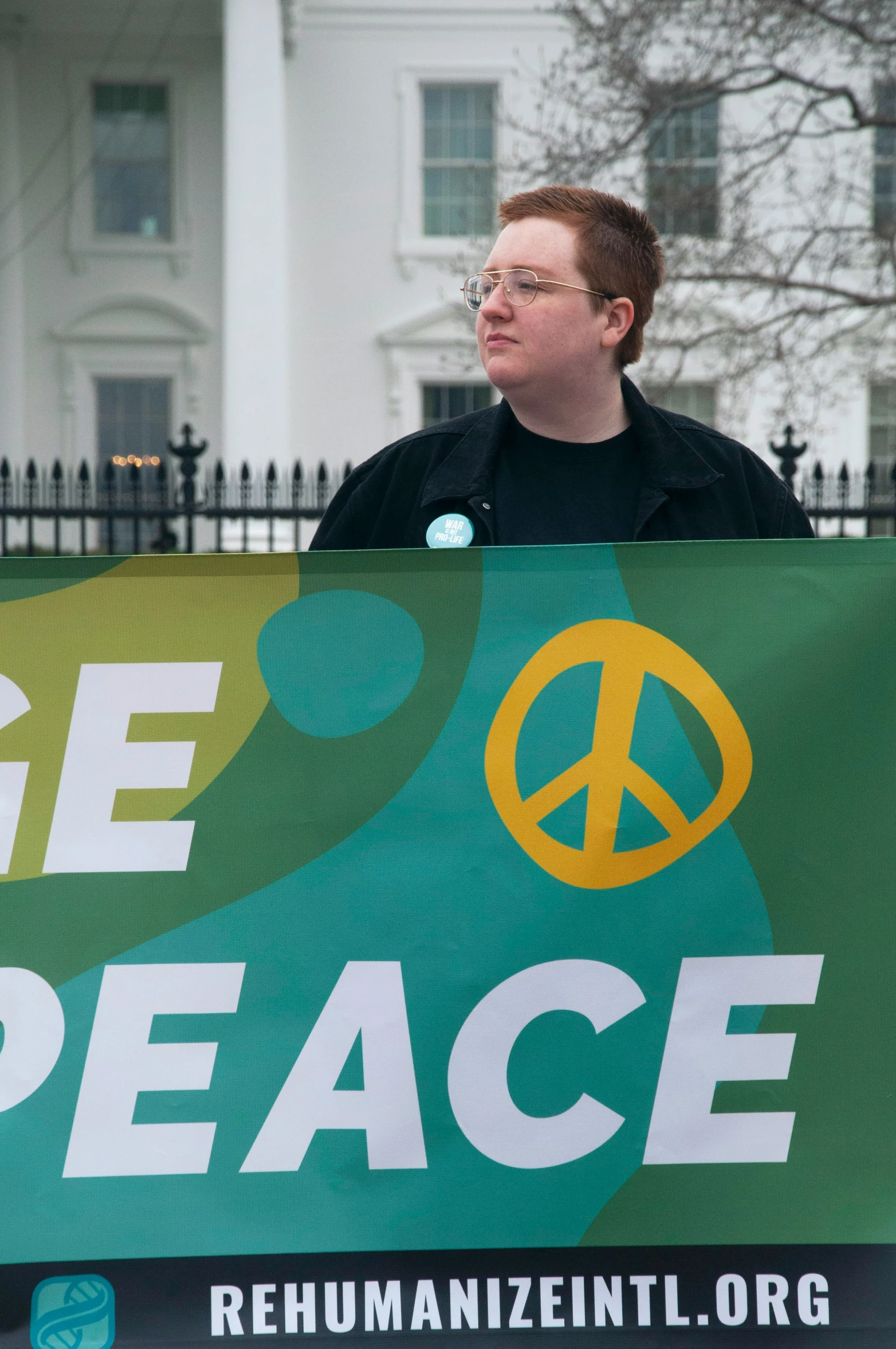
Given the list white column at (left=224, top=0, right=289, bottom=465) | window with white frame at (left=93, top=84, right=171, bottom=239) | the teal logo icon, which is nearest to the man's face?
the teal logo icon

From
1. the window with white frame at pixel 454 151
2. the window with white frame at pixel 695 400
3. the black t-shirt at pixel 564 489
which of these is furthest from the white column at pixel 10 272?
the black t-shirt at pixel 564 489

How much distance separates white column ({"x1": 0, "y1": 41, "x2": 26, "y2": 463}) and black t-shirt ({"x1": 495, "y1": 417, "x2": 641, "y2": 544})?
1643cm

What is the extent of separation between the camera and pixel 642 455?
8.16 feet

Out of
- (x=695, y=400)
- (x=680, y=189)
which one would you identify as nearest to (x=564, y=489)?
(x=680, y=189)

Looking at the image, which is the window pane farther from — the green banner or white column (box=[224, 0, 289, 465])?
the green banner

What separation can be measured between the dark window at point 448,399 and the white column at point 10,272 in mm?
5500

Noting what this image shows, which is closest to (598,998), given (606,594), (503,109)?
(606,594)

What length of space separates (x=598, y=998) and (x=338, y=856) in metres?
0.45

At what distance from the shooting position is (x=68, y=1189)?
1.92m

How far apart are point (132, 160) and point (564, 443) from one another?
1748 centimetres

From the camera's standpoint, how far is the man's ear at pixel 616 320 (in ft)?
7.91

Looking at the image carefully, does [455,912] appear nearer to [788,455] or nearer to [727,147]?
[788,455]

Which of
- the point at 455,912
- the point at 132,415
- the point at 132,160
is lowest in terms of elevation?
the point at 455,912

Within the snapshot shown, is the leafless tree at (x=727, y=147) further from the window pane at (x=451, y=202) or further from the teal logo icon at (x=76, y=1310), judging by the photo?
the teal logo icon at (x=76, y=1310)
